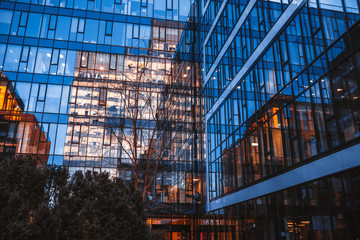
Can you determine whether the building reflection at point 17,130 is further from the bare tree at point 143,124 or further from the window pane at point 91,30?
the window pane at point 91,30

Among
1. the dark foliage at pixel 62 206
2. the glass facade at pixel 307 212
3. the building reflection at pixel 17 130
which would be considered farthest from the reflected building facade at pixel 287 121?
the building reflection at pixel 17 130

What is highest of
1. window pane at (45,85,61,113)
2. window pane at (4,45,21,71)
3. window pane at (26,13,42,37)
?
window pane at (26,13,42,37)

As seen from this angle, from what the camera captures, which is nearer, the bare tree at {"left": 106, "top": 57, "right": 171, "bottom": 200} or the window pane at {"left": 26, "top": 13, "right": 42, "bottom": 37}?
the bare tree at {"left": 106, "top": 57, "right": 171, "bottom": 200}

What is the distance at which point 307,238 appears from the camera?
14234 mm

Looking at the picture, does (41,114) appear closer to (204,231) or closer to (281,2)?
(204,231)

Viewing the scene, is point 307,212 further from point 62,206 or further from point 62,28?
point 62,28

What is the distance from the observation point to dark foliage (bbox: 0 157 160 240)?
695 centimetres

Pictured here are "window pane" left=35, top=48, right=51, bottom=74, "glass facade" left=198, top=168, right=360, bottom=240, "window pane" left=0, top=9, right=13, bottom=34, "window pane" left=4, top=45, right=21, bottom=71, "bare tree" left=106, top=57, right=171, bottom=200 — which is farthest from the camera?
"window pane" left=0, top=9, right=13, bottom=34

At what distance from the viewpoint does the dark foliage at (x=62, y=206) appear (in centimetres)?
695

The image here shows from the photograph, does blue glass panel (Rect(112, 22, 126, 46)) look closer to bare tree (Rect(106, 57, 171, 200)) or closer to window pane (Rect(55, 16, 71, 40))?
bare tree (Rect(106, 57, 171, 200))

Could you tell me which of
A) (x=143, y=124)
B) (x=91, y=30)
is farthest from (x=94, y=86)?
(x=143, y=124)

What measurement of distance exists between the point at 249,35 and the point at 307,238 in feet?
45.1

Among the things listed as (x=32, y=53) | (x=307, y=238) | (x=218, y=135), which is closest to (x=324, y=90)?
(x=307, y=238)

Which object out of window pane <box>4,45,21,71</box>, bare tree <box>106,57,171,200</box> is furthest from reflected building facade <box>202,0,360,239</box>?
window pane <box>4,45,21,71</box>
